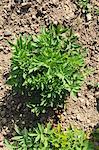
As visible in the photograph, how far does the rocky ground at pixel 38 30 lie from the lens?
13.3 feet

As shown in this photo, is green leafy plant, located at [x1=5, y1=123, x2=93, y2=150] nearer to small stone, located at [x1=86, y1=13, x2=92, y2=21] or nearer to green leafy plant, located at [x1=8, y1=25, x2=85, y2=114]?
green leafy plant, located at [x1=8, y1=25, x2=85, y2=114]

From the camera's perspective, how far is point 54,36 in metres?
3.71

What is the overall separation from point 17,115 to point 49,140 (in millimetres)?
564

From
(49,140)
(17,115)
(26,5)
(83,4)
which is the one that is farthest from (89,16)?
(49,140)

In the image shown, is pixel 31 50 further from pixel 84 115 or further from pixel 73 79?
pixel 84 115

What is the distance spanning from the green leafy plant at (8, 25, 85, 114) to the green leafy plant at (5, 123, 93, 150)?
25 cm

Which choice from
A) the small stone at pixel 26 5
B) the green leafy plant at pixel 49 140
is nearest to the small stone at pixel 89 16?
the small stone at pixel 26 5

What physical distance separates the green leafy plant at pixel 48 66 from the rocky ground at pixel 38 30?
0.32m

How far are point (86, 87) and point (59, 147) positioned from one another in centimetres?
77

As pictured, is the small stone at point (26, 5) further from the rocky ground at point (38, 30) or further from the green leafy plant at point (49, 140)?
the green leafy plant at point (49, 140)

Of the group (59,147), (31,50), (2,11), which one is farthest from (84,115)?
(2,11)

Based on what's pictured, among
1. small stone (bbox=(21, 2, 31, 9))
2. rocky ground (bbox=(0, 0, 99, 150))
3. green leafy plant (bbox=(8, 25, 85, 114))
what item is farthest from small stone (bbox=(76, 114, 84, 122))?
small stone (bbox=(21, 2, 31, 9))

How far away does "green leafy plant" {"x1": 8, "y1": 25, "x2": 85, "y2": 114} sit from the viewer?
3.60m

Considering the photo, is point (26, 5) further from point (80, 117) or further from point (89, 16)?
point (80, 117)
